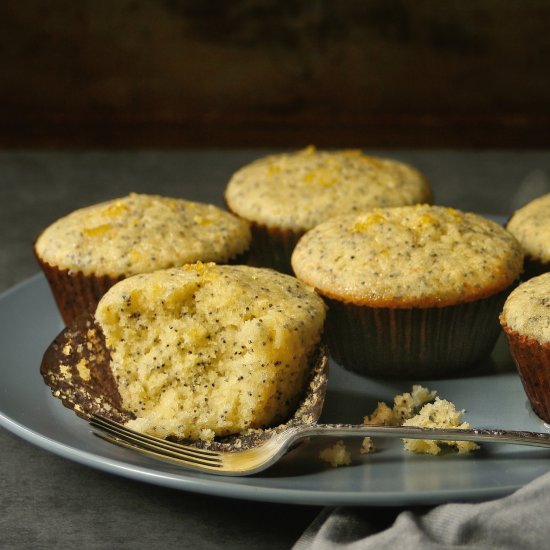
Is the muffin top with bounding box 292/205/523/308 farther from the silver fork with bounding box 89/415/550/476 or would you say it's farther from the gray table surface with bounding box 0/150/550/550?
the gray table surface with bounding box 0/150/550/550

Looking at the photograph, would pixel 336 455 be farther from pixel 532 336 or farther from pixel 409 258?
pixel 409 258

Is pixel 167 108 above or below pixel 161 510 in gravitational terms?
below

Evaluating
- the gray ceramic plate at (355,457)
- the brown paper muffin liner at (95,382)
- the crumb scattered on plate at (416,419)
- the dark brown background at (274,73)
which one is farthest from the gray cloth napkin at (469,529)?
the dark brown background at (274,73)

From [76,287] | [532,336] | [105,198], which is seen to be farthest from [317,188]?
[105,198]

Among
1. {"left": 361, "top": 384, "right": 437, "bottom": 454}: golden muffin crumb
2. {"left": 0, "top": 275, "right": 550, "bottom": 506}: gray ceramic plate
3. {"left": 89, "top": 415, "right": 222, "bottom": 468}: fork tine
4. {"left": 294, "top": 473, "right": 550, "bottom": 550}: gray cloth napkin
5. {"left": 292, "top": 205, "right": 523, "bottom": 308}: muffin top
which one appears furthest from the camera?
{"left": 292, "top": 205, "right": 523, "bottom": 308}: muffin top

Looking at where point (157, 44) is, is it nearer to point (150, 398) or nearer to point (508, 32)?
point (508, 32)

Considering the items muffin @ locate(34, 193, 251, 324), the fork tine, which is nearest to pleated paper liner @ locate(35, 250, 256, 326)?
muffin @ locate(34, 193, 251, 324)

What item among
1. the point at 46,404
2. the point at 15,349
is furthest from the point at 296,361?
the point at 15,349
